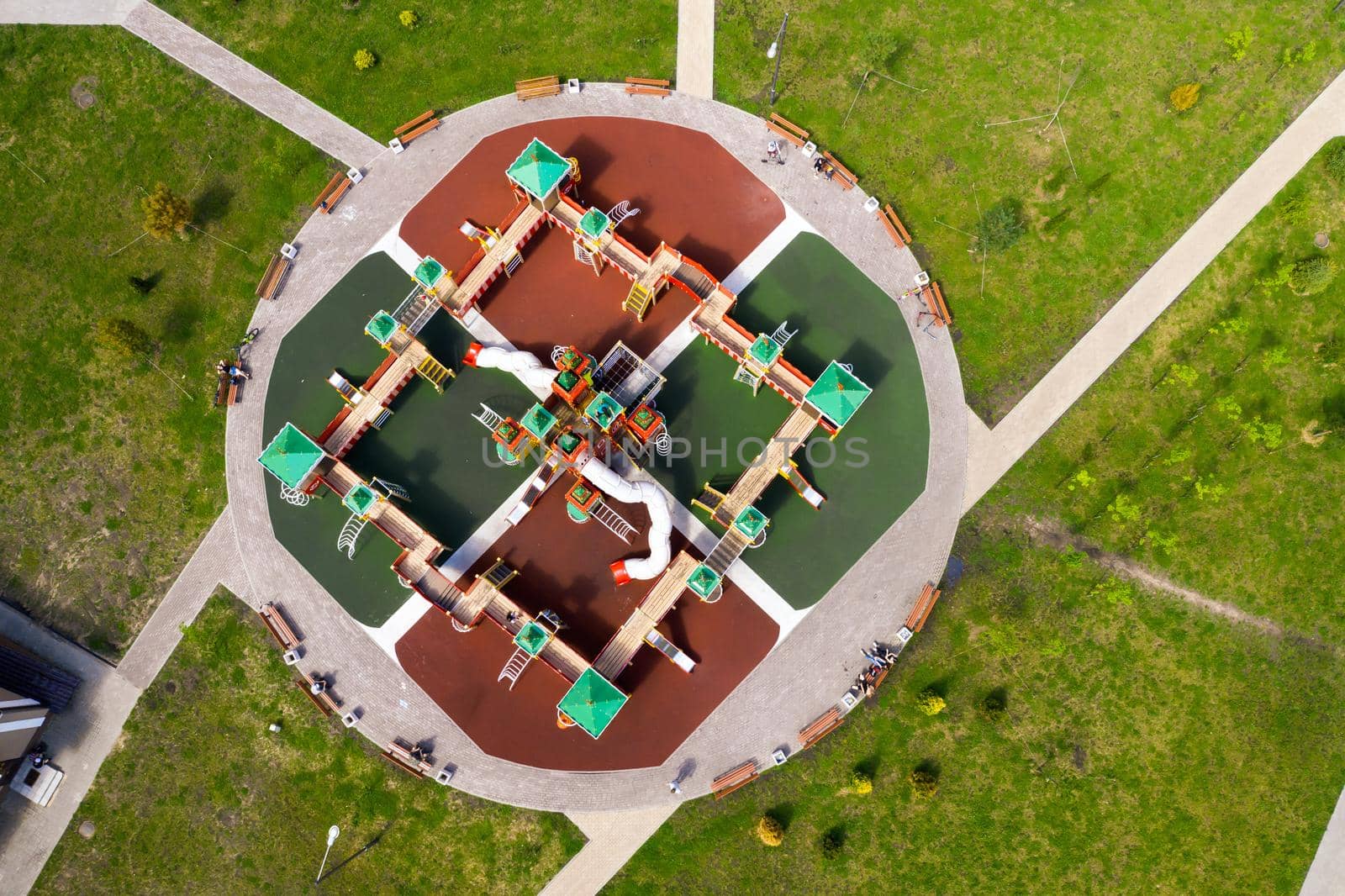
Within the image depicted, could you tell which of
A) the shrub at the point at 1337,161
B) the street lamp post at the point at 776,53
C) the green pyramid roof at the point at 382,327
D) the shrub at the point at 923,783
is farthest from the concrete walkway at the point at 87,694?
the shrub at the point at 1337,161

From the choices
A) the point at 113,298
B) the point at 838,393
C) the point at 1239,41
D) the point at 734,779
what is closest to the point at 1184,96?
the point at 1239,41

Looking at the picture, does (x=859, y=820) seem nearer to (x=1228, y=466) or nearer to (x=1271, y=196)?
(x=1228, y=466)

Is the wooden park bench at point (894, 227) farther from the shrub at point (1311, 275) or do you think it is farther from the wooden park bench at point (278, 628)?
the wooden park bench at point (278, 628)

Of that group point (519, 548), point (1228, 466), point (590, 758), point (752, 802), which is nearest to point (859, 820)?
point (752, 802)

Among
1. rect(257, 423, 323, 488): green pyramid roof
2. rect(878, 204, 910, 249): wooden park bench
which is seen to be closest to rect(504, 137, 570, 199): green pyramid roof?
rect(257, 423, 323, 488): green pyramid roof

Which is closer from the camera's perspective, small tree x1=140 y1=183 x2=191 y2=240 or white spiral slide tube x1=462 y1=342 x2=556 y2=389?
white spiral slide tube x1=462 y1=342 x2=556 y2=389

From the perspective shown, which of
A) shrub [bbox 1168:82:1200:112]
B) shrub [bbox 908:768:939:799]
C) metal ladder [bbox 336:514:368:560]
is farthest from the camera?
shrub [bbox 1168:82:1200:112]

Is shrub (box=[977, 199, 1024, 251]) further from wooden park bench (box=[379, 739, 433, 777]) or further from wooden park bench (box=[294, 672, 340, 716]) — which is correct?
wooden park bench (box=[294, 672, 340, 716])

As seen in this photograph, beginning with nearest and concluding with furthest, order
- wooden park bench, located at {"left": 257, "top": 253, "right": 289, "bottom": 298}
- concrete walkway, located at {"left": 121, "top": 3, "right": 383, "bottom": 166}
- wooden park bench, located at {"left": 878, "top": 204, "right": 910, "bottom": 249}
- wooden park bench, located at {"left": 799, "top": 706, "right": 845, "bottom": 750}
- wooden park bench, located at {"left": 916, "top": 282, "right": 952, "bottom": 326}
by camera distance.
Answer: wooden park bench, located at {"left": 799, "top": 706, "right": 845, "bottom": 750}
wooden park bench, located at {"left": 916, "top": 282, "right": 952, "bottom": 326}
wooden park bench, located at {"left": 257, "top": 253, "right": 289, "bottom": 298}
wooden park bench, located at {"left": 878, "top": 204, "right": 910, "bottom": 249}
concrete walkway, located at {"left": 121, "top": 3, "right": 383, "bottom": 166}
